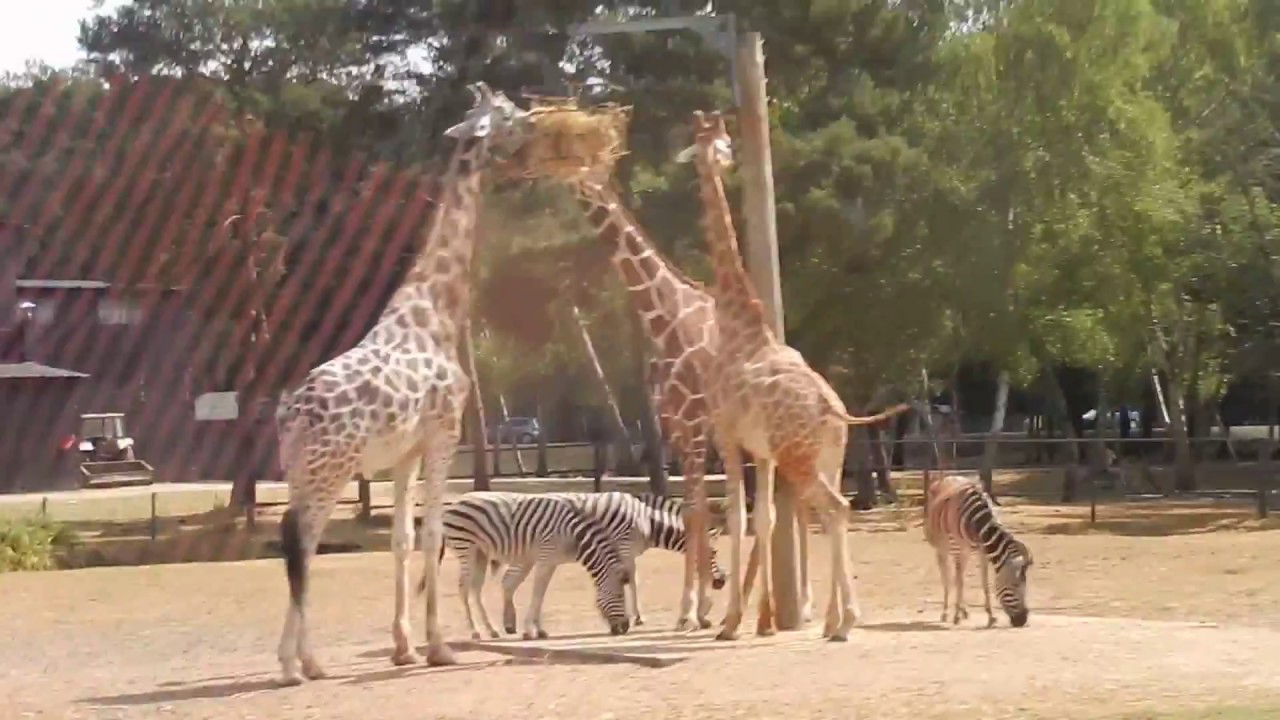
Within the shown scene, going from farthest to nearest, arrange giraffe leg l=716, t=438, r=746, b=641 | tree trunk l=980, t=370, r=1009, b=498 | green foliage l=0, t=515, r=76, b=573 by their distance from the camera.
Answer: tree trunk l=980, t=370, r=1009, b=498, green foliage l=0, t=515, r=76, b=573, giraffe leg l=716, t=438, r=746, b=641

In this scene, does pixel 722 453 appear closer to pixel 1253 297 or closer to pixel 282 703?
pixel 282 703

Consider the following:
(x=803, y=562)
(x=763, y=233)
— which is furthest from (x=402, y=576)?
(x=763, y=233)

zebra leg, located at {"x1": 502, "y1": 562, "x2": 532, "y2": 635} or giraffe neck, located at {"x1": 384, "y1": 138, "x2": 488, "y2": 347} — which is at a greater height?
giraffe neck, located at {"x1": 384, "y1": 138, "x2": 488, "y2": 347}

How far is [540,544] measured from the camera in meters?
14.1

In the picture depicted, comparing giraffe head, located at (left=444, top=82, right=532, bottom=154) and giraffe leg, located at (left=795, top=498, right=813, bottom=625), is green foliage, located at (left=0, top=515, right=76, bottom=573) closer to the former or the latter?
giraffe head, located at (left=444, top=82, right=532, bottom=154)

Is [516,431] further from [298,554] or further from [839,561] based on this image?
[298,554]

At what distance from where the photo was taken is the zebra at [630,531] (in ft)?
47.4

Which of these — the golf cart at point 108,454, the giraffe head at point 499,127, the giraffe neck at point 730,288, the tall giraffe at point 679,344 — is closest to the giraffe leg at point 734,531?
the tall giraffe at point 679,344

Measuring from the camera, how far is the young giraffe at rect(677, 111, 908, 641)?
12.8 meters

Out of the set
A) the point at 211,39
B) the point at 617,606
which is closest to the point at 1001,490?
the point at 211,39

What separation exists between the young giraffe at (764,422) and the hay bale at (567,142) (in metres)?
0.69

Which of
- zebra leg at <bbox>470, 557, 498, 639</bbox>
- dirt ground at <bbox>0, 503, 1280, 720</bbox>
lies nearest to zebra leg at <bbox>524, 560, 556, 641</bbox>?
zebra leg at <bbox>470, 557, 498, 639</bbox>

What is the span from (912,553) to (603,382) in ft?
62.2

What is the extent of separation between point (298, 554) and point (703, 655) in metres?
2.76
